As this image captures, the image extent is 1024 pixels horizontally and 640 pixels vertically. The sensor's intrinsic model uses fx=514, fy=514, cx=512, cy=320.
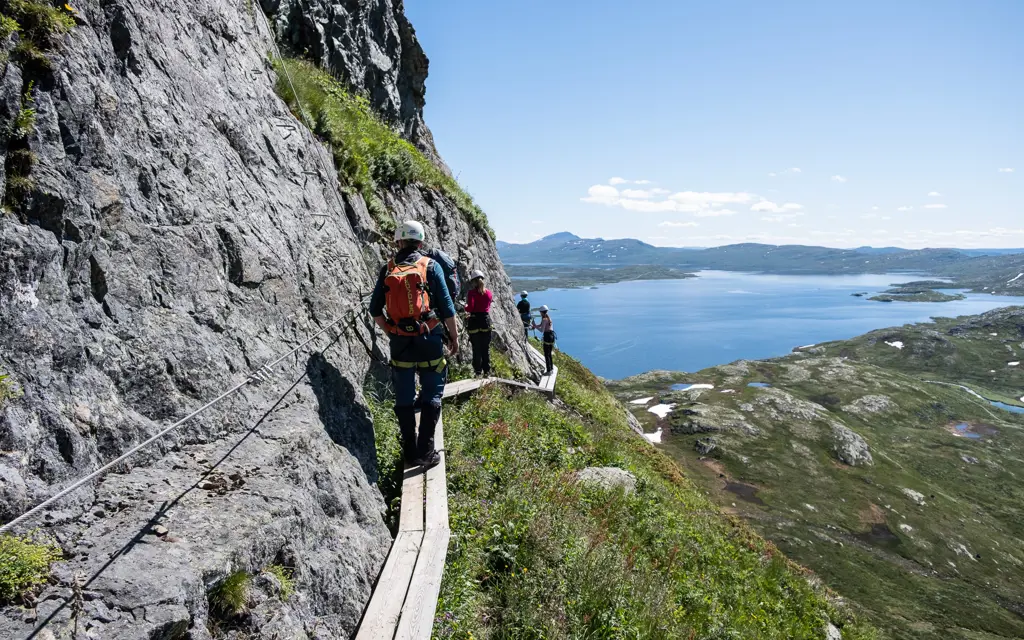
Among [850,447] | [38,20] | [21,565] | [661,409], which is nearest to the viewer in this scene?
[21,565]

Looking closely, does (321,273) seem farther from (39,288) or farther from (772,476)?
(772,476)

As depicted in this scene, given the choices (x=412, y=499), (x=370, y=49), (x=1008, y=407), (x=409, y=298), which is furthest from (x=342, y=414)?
(x=1008, y=407)

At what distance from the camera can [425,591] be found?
4664 millimetres

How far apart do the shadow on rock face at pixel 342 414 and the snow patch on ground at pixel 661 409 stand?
99696 millimetres

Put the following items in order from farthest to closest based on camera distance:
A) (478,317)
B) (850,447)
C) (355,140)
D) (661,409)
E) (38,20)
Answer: (661,409) < (850,447) < (478,317) < (355,140) < (38,20)

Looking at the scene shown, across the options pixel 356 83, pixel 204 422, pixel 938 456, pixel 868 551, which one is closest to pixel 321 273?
pixel 204 422

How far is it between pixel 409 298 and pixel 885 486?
96330 millimetres

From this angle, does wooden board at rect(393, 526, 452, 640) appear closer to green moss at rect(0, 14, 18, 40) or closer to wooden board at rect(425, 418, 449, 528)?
wooden board at rect(425, 418, 449, 528)

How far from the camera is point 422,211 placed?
55.3 ft

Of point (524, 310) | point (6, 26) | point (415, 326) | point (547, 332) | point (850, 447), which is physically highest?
point (6, 26)

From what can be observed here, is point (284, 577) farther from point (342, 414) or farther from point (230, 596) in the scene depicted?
point (342, 414)

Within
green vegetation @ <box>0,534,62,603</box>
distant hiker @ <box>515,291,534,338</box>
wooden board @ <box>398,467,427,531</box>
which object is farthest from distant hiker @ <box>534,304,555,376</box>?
green vegetation @ <box>0,534,62,603</box>

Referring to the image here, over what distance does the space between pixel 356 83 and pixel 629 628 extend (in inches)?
817

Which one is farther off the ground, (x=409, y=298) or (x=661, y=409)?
(x=409, y=298)
